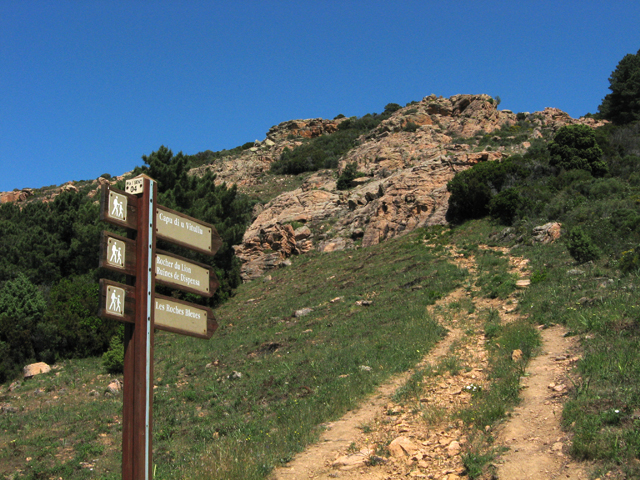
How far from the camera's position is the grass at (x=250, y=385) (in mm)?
8789

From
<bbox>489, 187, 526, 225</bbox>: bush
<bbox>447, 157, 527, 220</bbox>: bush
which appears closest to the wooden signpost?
<bbox>489, 187, 526, 225</bbox>: bush

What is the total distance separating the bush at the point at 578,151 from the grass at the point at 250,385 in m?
12.8

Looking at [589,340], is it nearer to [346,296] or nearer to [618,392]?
[618,392]

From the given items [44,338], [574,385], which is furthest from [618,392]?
[44,338]

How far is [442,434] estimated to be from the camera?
25.2 feet

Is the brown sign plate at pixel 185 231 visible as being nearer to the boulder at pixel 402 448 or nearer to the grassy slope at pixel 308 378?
the grassy slope at pixel 308 378

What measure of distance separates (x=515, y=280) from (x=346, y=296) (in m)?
5.95

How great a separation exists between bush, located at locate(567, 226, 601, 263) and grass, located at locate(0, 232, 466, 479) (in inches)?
145

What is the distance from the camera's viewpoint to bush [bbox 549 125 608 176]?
29547mm

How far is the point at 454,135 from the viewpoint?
45.0 meters

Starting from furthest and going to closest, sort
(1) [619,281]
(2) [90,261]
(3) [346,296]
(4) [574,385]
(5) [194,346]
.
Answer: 1. (2) [90,261]
2. (3) [346,296]
3. (5) [194,346]
4. (1) [619,281]
5. (4) [574,385]

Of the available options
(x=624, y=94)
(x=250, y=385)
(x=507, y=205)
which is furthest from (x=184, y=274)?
(x=624, y=94)

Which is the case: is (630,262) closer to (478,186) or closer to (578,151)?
(478,186)

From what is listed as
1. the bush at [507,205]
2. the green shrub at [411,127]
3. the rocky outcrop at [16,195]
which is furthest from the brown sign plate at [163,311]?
the rocky outcrop at [16,195]
